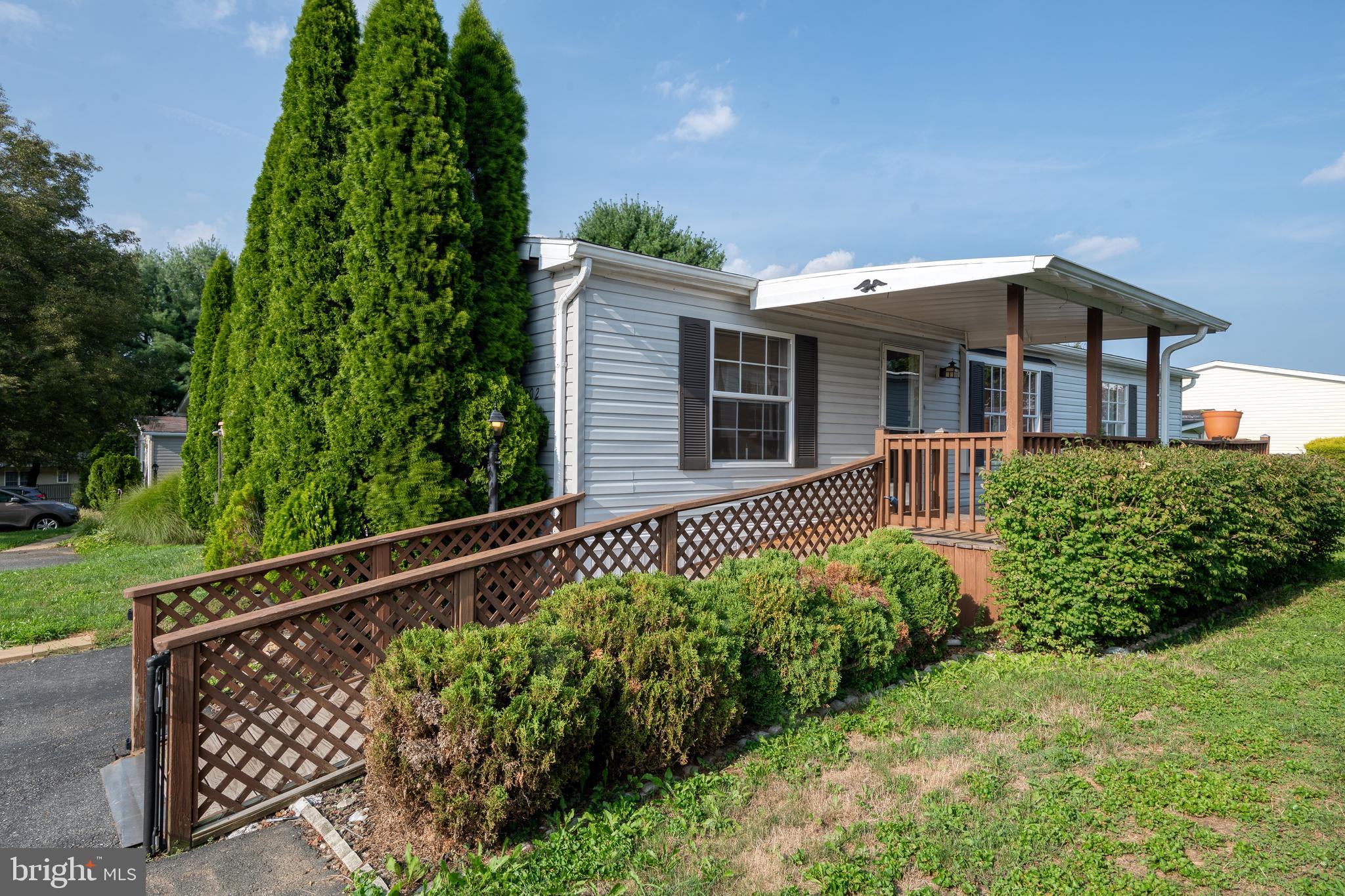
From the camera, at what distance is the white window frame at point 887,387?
934cm

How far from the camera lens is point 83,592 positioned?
8281 mm

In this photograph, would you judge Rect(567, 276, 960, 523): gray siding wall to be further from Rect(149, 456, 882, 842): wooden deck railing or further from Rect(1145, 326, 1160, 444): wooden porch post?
Rect(1145, 326, 1160, 444): wooden porch post

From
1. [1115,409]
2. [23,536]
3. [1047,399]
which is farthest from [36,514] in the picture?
[1115,409]

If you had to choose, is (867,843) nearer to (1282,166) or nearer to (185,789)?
(185,789)


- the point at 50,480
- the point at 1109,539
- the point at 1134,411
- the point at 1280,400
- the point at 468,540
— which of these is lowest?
the point at 50,480

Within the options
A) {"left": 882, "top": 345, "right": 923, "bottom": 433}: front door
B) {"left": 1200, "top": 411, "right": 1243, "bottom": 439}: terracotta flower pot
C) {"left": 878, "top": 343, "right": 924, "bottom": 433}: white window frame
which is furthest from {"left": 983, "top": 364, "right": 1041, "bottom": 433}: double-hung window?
{"left": 1200, "top": 411, "right": 1243, "bottom": 439}: terracotta flower pot

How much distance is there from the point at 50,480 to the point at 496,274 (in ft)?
118

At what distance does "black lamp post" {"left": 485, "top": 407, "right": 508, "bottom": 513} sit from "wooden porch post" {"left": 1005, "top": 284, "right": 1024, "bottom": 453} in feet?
14.9

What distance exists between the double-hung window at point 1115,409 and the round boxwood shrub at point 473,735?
15187mm

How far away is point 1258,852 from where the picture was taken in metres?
2.49

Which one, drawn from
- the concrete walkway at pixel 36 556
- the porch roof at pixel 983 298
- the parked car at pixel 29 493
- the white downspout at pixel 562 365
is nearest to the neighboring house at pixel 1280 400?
the porch roof at pixel 983 298

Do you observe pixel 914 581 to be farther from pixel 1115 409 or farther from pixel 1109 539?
pixel 1115 409

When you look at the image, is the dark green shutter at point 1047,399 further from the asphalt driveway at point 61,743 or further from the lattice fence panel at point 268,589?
the asphalt driveway at point 61,743

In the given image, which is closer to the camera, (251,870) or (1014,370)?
(251,870)
